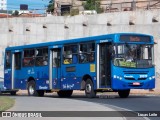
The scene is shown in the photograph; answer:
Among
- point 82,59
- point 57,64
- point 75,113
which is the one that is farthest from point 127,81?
point 75,113

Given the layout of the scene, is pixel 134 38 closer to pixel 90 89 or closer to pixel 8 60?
pixel 90 89

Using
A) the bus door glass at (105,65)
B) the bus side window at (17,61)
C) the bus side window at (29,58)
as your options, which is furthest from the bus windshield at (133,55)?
the bus side window at (17,61)

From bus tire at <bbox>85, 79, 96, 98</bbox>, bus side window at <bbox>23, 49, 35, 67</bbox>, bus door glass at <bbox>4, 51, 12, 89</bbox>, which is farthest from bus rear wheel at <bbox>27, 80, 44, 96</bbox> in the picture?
bus tire at <bbox>85, 79, 96, 98</bbox>

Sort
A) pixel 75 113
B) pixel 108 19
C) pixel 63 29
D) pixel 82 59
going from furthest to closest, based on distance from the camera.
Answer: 1. pixel 63 29
2. pixel 108 19
3. pixel 82 59
4. pixel 75 113

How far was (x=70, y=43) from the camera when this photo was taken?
3025 centimetres

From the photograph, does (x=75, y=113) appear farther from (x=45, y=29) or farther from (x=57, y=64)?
(x=45, y=29)

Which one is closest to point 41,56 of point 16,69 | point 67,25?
point 16,69

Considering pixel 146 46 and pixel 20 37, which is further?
pixel 20 37

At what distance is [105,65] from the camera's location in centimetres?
2772

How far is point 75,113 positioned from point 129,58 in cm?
1015

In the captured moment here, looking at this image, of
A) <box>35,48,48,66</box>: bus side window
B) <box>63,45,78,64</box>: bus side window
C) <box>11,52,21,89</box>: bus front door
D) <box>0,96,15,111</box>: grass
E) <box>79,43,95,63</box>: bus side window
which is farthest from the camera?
<box>11,52,21,89</box>: bus front door

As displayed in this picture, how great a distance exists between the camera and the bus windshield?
Result: 2717cm

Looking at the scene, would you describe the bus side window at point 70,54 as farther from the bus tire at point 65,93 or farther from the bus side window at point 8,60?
the bus side window at point 8,60

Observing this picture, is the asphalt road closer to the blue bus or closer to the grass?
the grass
